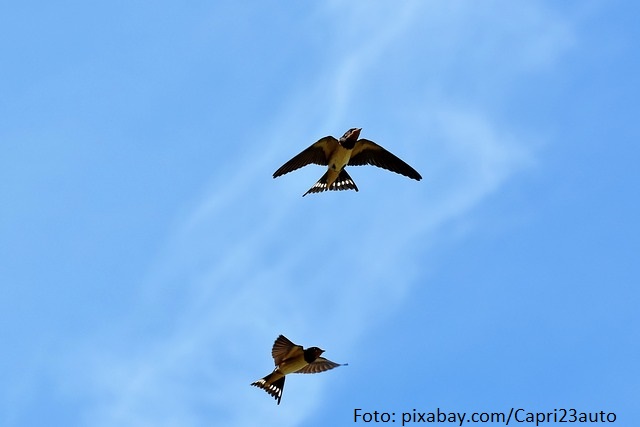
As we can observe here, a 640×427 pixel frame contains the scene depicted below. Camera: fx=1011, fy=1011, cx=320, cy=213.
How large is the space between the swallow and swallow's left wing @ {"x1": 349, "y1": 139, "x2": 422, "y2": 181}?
4119 millimetres

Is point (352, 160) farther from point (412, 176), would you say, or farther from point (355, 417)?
point (355, 417)

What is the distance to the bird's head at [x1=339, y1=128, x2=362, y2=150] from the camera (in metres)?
17.9

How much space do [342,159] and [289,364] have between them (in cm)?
412

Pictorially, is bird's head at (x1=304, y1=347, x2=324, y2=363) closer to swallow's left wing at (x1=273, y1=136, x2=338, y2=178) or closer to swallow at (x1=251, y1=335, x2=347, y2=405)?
swallow at (x1=251, y1=335, x2=347, y2=405)

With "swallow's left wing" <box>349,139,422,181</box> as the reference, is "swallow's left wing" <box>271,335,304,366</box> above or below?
below

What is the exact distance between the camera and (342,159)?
18.3 metres

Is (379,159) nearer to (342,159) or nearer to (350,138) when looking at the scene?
(342,159)

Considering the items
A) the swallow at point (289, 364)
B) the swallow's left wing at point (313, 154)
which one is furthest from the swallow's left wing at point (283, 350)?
the swallow's left wing at point (313, 154)

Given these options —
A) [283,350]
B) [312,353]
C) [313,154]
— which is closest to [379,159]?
[313,154]

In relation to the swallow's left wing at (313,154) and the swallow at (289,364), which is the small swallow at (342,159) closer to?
the swallow's left wing at (313,154)

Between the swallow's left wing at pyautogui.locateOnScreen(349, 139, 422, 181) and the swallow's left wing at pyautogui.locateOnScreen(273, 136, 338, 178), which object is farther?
the swallow's left wing at pyautogui.locateOnScreen(349, 139, 422, 181)

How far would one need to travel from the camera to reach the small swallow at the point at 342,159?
18.0 meters

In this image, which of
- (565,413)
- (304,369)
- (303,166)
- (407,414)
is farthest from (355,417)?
(303,166)

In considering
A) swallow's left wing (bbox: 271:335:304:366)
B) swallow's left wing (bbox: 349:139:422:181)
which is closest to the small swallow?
swallow's left wing (bbox: 349:139:422:181)
